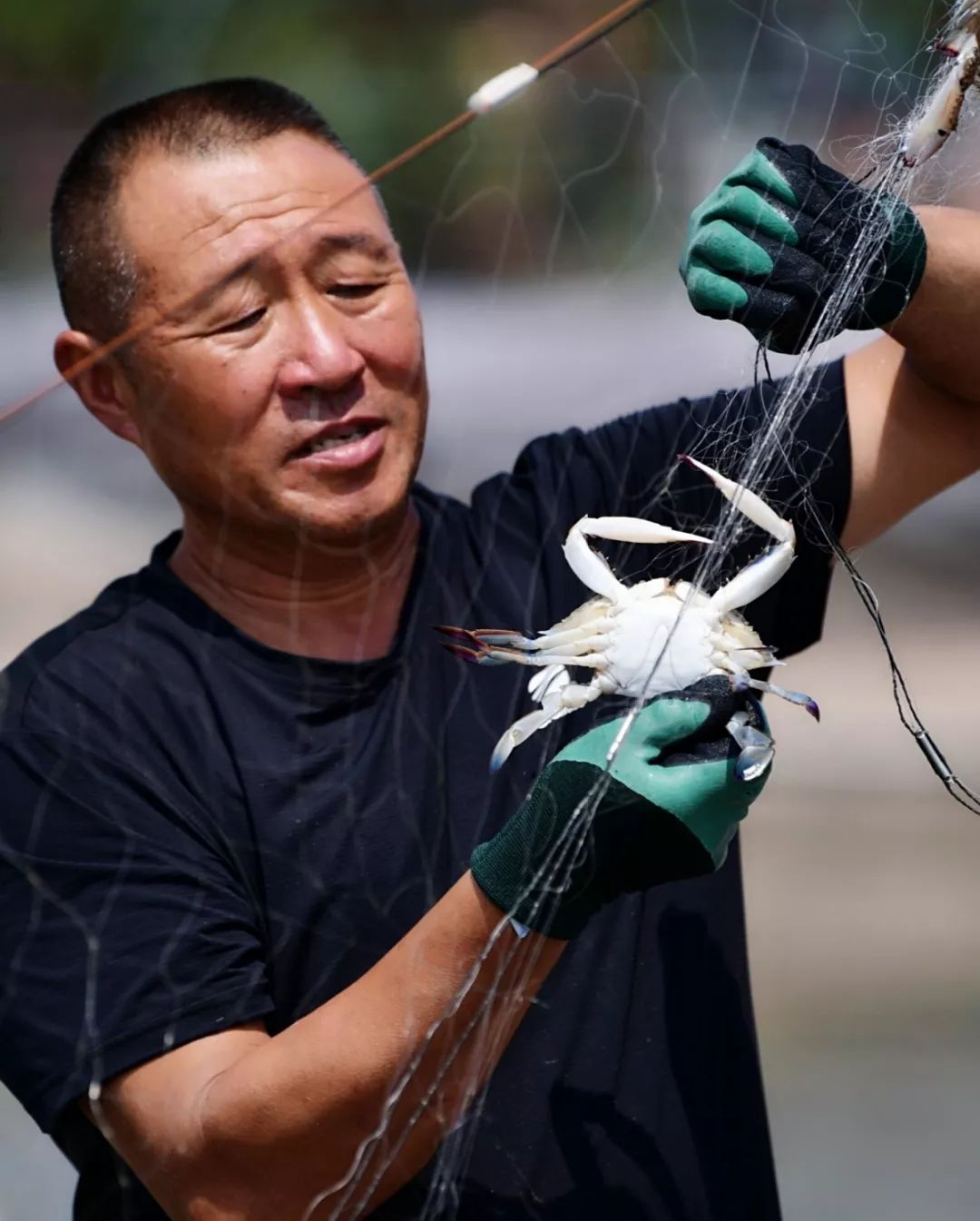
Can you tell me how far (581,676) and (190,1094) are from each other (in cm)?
44

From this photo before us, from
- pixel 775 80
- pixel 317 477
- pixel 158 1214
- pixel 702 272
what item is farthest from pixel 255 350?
pixel 775 80

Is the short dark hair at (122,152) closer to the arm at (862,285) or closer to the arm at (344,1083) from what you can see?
the arm at (862,285)

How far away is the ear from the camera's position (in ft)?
4.34

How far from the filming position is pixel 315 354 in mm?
1228

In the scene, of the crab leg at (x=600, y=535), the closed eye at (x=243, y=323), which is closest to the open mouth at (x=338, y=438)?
the closed eye at (x=243, y=323)

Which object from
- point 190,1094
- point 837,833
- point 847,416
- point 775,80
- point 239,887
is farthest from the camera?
point 837,833

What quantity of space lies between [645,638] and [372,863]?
0.29m

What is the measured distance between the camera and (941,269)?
1.26m

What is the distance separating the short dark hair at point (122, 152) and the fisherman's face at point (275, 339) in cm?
2

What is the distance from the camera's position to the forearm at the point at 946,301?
126 cm

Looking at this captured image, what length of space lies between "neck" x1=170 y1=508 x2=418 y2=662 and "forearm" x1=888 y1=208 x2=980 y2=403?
1.51ft

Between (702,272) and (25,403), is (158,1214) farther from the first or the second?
(702,272)

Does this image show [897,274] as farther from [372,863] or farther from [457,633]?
[372,863]

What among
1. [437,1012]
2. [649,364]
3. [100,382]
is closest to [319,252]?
[100,382]
